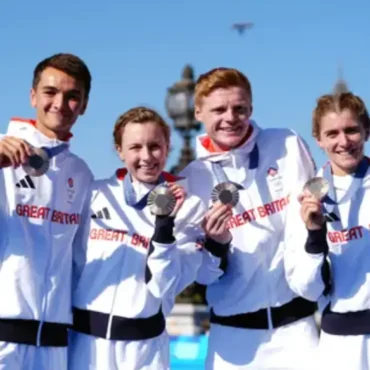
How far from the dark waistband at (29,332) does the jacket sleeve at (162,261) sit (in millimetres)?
640

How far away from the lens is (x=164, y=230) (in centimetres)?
512

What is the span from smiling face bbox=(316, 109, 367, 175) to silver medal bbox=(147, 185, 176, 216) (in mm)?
1040

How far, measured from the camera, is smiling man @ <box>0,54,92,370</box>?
5.13 meters

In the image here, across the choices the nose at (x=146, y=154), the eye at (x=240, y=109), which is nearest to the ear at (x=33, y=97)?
the nose at (x=146, y=154)

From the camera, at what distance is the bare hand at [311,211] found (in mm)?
4996

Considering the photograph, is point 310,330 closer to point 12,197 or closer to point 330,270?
point 330,270

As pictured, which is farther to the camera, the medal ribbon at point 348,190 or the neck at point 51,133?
the neck at point 51,133

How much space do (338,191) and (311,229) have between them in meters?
0.40

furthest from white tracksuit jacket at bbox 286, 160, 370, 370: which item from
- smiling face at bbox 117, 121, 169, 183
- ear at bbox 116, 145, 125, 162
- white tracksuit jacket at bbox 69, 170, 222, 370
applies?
ear at bbox 116, 145, 125, 162

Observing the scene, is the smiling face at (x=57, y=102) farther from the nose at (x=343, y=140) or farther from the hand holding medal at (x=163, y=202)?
the nose at (x=343, y=140)

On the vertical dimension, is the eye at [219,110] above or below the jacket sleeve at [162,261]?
above

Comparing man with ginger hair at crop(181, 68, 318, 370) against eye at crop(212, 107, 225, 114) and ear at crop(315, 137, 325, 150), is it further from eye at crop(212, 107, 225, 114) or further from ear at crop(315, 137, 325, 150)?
ear at crop(315, 137, 325, 150)

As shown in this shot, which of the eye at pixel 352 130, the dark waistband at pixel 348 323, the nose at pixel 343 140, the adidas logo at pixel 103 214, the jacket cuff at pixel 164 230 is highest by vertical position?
the eye at pixel 352 130

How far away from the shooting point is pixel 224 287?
568cm
